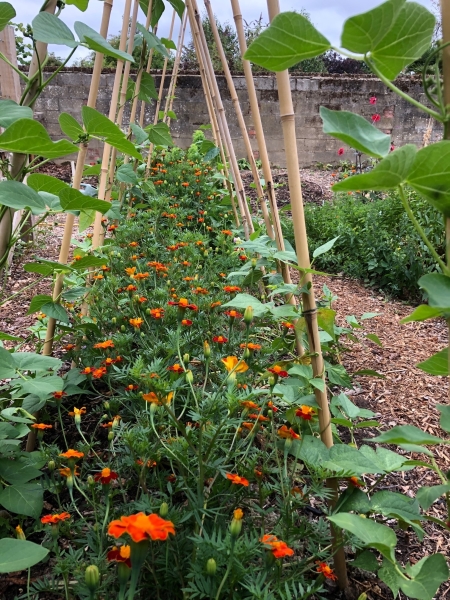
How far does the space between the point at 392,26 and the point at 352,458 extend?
23.7 inches

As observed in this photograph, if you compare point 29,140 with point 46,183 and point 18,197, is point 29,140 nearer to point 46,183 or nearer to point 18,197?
point 18,197

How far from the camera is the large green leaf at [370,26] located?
0.43 meters

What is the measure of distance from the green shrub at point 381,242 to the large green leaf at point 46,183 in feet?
6.88

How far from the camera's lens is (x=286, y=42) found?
1.54 feet

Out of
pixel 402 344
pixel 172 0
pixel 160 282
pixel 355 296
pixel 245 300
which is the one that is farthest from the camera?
pixel 355 296

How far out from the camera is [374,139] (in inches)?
19.4

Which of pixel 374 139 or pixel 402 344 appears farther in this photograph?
pixel 402 344

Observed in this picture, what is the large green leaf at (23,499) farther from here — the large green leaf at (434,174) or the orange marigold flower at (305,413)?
the large green leaf at (434,174)

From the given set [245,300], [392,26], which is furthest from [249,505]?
[392,26]

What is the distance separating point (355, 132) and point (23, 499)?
2.81 ft

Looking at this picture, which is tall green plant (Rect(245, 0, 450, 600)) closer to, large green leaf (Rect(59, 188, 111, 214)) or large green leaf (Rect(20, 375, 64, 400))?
large green leaf (Rect(59, 188, 111, 214))

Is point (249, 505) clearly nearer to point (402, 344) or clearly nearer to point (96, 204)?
point (96, 204)

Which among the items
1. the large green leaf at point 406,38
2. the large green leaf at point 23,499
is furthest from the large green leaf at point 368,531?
the large green leaf at point 23,499

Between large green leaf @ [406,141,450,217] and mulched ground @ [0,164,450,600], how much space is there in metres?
0.79
